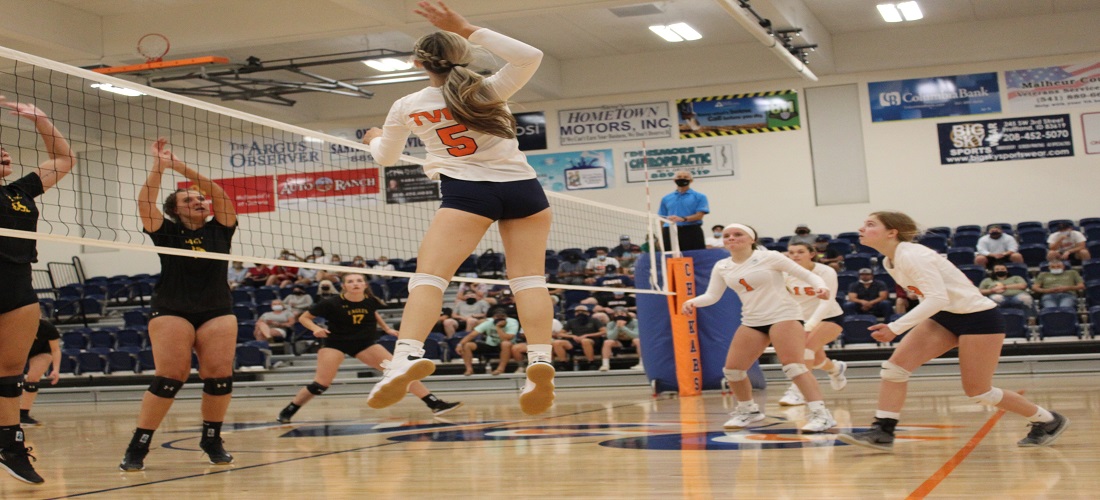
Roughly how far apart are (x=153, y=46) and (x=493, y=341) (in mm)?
7010

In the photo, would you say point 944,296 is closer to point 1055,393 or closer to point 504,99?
point 504,99

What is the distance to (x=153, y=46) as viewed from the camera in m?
15.5

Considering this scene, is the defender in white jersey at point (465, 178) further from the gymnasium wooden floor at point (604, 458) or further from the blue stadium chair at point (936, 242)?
the blue stadium chair at point (936, 242)

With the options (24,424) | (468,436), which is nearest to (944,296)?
(468,436)

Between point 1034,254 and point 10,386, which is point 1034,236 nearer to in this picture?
point 1034,254

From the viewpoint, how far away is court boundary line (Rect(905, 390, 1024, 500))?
4164 mm

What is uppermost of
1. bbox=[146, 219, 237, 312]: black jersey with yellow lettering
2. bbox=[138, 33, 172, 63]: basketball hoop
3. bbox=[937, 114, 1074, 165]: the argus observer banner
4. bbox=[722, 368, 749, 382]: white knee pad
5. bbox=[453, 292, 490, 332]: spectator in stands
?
bbox=[138, 33, 172, 63]: basketball hoop

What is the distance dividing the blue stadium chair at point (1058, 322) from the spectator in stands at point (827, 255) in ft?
12.3

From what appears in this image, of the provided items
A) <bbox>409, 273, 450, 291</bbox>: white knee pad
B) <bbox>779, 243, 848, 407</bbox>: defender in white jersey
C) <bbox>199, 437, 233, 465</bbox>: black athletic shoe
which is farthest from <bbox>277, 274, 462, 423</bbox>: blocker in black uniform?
<bbox>409, 273, 450, 291</bbox>: white knee pad

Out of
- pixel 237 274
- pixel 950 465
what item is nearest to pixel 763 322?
pixel 950 465

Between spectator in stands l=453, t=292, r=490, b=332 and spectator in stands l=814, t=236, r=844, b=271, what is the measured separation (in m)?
5.82

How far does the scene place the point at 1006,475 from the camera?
15.1 ft

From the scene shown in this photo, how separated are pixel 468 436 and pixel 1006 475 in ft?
14.0

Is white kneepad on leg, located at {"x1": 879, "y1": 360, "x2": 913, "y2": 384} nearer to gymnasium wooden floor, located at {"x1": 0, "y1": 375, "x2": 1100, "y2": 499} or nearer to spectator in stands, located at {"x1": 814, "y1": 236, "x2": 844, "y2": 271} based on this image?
gymnasium wooden floor, located at {"x1": 0, "y1": 375, "x2": 1100, "y2": 499}
